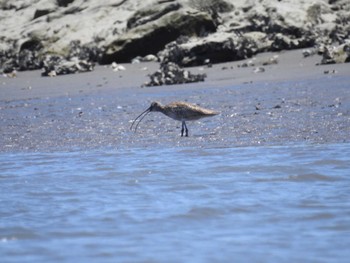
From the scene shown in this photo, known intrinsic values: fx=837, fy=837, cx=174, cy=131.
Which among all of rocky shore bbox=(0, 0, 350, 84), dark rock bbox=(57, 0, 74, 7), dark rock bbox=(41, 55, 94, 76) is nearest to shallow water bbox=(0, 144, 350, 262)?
rocky shore bbox=(0, 0, 350, 84)

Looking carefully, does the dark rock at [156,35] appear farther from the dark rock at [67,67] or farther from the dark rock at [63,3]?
the dark rock at [63,3]

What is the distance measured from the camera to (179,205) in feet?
20.3

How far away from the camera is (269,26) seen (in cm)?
1939

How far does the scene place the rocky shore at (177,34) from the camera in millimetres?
18266

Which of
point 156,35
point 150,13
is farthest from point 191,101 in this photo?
point 150,13

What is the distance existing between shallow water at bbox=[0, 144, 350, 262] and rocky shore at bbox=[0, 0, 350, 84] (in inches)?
327

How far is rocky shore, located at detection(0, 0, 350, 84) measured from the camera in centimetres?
1827

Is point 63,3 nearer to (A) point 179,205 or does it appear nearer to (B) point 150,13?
(B) point 150,13

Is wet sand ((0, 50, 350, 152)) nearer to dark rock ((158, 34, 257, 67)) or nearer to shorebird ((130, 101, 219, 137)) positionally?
shorebird ((130, 101, 219, 137))

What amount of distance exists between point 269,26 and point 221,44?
5.92 feet

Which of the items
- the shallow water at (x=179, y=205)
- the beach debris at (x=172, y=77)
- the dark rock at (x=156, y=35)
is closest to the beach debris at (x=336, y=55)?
the beach debris at (x=172, y=77)

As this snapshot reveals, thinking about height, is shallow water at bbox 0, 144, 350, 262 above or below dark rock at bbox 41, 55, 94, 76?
below

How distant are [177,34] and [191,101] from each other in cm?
748

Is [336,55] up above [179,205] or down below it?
above
